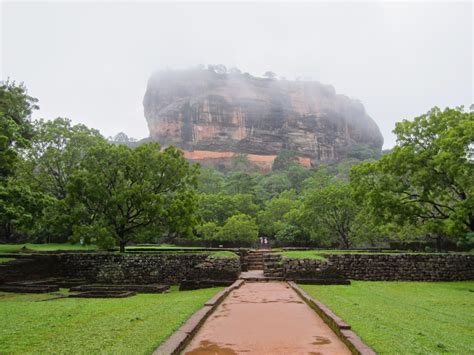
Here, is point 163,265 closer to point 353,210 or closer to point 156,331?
point 156,331

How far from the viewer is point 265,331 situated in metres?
7.19

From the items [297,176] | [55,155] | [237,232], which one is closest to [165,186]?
[55,155]

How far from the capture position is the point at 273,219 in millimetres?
43500

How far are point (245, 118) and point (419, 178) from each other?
9808cm

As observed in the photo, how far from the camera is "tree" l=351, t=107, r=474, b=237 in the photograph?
1819 centimetres

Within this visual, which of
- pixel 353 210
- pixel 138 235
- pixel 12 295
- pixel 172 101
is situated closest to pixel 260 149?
pixel 172 101

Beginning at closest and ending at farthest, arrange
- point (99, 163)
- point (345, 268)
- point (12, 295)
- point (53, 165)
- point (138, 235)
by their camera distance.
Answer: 1. point (12, 295)
2. point (345, 268)
3. point (99, 163)
4. point (138, 235)
5. point (53, 165)

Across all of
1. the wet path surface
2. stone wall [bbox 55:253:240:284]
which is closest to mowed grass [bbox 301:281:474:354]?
the wet path surface

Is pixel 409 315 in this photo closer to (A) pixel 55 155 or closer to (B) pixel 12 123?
(B) pixel 12 123

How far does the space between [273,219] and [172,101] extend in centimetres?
8356

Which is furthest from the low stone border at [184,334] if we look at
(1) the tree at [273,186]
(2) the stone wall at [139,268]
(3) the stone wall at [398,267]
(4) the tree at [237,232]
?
(1) the tree at [273,186]

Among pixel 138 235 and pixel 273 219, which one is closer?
pixel 138 235

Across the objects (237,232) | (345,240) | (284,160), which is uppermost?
(284,160)

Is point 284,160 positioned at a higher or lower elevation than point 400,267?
higher
